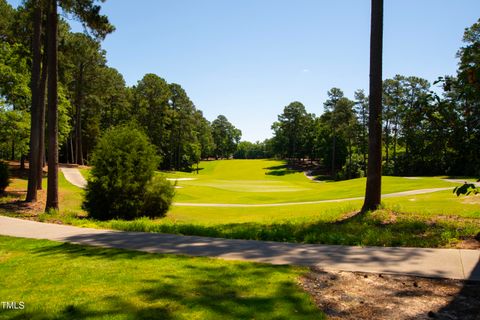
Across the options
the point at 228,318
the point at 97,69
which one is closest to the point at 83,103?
the point at 97,69

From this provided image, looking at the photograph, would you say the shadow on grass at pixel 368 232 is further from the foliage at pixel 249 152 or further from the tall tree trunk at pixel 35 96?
the foliage at pixel 249 152

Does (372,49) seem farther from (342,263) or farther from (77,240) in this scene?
(77,240)

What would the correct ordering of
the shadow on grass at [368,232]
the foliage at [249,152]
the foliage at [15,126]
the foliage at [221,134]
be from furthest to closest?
the foliage at [249,152] < the foliage at [221,134] < the foliage at [15,126] < the shadow on grass at [368,232]

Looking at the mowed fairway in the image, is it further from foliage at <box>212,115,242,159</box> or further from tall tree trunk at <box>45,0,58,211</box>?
foliage at <box>212,115,242,159</box>

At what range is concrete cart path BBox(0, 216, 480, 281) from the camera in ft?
19.6

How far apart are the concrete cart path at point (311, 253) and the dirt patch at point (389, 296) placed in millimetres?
351

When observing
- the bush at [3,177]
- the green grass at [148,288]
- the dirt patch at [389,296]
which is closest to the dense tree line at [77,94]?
the bush at [3,177]

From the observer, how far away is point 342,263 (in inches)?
250

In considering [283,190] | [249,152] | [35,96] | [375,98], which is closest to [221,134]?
[249,152]

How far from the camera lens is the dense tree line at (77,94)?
21969 mm

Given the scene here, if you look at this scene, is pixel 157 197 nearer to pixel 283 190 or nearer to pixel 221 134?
pixel 283 190

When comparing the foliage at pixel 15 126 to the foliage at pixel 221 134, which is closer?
the foliage at pixel 15 126

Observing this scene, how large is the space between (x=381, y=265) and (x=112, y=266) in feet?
14.3

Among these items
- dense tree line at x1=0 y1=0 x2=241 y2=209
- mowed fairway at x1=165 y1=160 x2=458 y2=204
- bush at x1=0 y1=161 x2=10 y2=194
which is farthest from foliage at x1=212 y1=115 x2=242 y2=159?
bush at x1=0 y1=161 x2=10 y2=194
